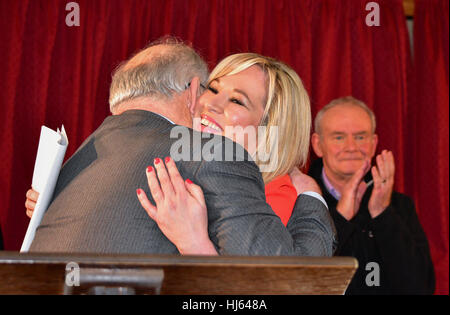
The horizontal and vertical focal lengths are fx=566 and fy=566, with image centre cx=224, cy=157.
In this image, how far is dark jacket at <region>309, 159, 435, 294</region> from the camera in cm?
234

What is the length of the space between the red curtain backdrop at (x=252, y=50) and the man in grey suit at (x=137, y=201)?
173 centimetres

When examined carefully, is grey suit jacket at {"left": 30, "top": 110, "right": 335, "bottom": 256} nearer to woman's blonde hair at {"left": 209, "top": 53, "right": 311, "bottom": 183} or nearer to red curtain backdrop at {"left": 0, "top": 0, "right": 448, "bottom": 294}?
woman's blonde hair at {"left": 209, "top": 53, "right": 311, "bottom": 183}

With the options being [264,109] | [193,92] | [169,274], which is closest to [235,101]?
[264,109]

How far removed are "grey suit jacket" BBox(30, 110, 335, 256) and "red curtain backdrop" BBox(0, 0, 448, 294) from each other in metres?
1.81

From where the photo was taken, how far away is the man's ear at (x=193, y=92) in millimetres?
1343

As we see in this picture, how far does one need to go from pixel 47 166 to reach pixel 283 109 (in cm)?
80

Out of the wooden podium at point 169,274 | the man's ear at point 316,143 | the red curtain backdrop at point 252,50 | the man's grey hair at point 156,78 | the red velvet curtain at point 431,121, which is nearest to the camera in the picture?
the wooden podium at point 169,274

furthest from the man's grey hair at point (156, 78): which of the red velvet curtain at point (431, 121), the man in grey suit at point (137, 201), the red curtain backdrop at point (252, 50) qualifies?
the red velvet curtain at point (431, 121)

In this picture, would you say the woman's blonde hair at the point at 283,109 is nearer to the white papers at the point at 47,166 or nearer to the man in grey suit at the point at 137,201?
the man in grey suit at the point at 137,201

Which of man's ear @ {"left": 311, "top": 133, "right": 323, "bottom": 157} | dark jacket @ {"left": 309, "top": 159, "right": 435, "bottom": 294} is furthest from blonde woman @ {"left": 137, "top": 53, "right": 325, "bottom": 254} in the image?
man's ear @ {"left": 311, "top": 133, "right": 323, "bottom": 157}

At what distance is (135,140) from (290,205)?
0.52 meters

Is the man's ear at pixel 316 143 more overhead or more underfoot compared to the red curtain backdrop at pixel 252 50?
more underfoot
